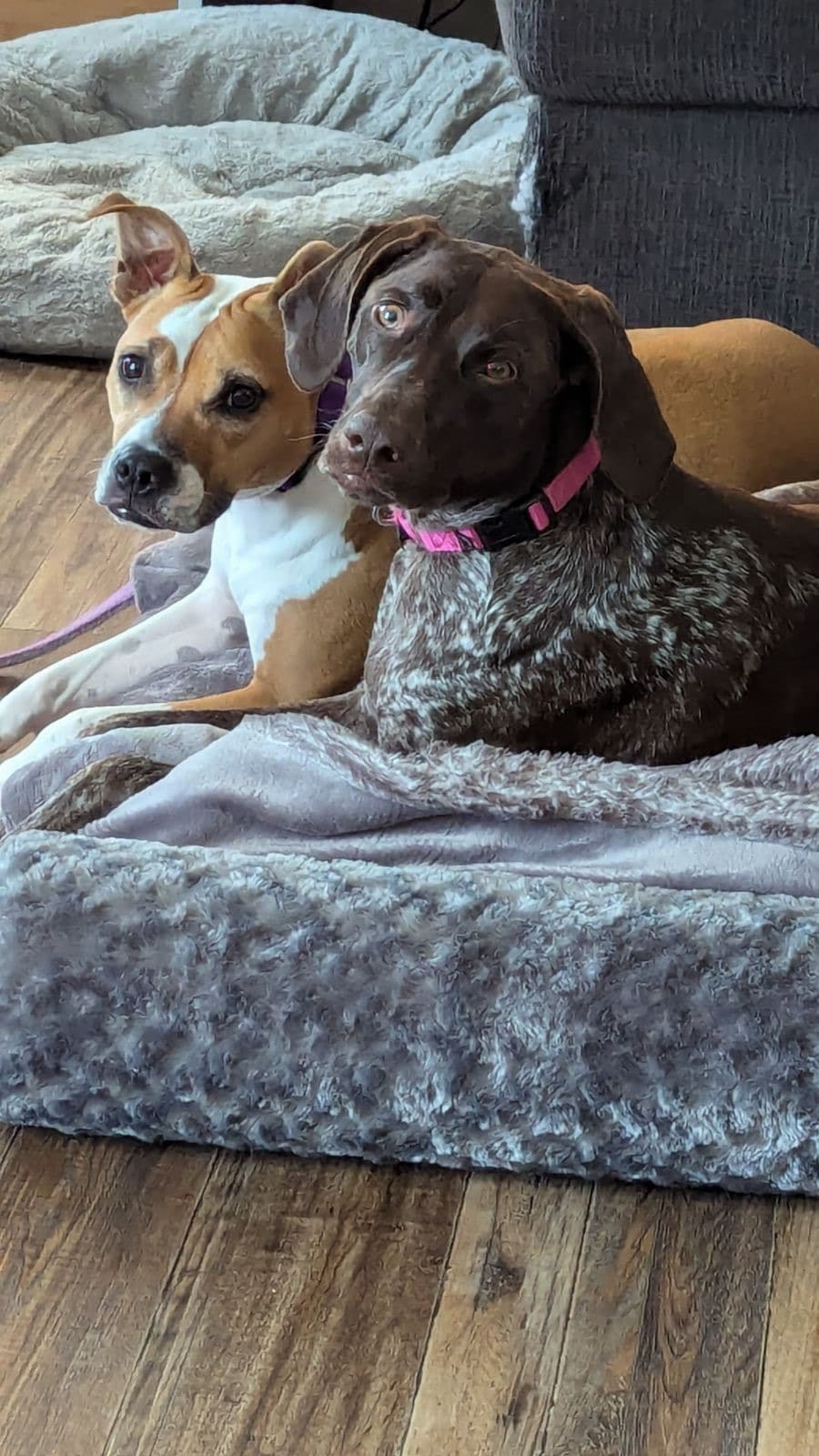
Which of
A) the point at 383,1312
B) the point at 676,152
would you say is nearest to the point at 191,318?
the point at 676,152

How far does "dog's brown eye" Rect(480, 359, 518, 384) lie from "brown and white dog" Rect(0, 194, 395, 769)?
58 cm

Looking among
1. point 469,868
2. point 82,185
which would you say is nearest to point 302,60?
point 82,185

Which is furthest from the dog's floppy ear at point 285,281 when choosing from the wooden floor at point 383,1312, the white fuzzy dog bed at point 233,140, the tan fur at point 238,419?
the white fuzzy dog bed at point 233,140

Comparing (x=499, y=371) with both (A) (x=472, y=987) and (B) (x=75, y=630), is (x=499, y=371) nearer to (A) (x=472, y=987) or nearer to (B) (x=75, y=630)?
(A) (x=472, y=987)

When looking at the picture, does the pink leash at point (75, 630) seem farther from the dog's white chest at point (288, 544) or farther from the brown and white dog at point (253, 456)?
the dog's white chest at point (288, 544)

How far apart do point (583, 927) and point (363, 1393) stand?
531 millimetres

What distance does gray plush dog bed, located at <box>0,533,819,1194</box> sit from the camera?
1.75 m

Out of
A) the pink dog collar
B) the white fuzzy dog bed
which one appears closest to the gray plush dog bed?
the pink dog collar

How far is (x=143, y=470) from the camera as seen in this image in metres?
2.23

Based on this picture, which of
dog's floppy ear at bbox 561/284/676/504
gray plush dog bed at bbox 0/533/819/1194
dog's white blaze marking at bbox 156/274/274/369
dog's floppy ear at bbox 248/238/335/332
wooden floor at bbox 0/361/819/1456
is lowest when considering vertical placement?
wooden floor at bbox 0/361/819/1456

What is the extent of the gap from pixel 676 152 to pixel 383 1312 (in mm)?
2055

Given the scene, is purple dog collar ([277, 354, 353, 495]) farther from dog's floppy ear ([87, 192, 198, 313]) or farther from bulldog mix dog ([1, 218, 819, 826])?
dog's floppy ear ([87, 192, 198, 313])

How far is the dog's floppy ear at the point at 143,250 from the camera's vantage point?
241 centimetres

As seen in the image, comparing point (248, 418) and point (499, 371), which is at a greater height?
point (499, 371)
